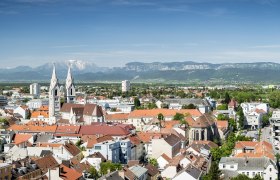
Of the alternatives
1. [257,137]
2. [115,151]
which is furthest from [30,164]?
[257,137]

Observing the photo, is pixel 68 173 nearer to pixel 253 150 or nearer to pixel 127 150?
pixel 127 150

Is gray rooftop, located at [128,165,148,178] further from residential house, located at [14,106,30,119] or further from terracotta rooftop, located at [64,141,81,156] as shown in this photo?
residential house, located at [14,106,30,119]

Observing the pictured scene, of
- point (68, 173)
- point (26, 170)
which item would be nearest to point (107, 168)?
point (68, 173)

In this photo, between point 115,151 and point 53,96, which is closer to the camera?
point 115,151

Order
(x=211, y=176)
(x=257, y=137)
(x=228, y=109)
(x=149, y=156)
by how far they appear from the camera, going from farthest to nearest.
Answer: (x=228, y=109) → (x=257, y=137) → (x=149, y=156) → (x=211, y=176)

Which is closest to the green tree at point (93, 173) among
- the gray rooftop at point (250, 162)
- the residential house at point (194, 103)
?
the gray rooftop at point (250, 162)

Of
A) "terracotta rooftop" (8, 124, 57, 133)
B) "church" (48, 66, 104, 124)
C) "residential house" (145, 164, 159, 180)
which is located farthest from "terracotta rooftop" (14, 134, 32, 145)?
"residential house" (145, 164, 159, 180)

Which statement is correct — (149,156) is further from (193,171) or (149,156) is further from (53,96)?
(53,96)

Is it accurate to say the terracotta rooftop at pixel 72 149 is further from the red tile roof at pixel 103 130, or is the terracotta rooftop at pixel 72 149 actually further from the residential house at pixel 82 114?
the residential house at pixel 82 114
